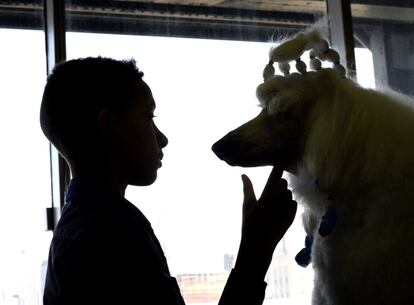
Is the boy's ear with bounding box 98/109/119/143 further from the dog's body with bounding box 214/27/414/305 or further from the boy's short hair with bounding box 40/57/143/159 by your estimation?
the dog's body with bounding box 214/27/414/305

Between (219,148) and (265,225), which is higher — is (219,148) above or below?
above

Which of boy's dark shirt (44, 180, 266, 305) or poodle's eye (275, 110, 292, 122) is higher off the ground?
poodle's eye (275, 110, 292, 122)

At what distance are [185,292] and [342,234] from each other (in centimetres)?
98

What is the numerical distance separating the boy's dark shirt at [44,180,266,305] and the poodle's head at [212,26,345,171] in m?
0.26

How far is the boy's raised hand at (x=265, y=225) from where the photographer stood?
912 millimetres

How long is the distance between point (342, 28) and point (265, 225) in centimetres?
112

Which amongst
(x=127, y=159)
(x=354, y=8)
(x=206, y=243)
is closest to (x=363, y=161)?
(x=127, y=159)

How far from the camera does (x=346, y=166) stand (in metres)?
1.02

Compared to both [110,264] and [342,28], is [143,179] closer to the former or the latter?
[110,264]

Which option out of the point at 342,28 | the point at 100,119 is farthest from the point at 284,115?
the point at 342,28

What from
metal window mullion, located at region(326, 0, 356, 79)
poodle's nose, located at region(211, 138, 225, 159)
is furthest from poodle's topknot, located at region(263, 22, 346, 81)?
metal window mullion, located at region(326, 0, 356, 79)

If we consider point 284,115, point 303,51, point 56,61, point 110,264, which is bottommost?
point 110,264

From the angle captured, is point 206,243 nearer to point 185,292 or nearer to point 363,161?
point 185,292

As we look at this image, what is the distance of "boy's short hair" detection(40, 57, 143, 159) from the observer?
0.96 metres
